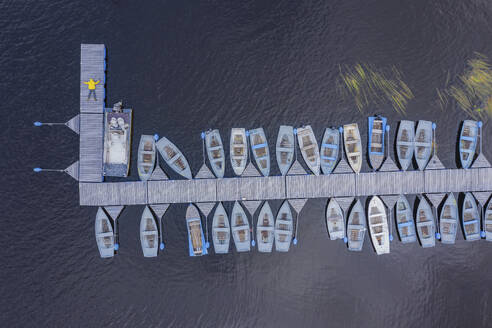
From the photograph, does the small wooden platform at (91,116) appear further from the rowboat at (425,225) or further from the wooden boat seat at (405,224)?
the rowboat at (425,225)

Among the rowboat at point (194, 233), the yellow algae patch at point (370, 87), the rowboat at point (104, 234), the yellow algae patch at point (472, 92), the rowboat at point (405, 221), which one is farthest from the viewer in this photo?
the yellow algae patch at point (472, 92)

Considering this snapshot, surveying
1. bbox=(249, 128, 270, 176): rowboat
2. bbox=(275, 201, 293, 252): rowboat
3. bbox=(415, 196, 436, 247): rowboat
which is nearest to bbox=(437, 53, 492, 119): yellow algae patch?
bbox=(415, 196, 436, 247): rowboat

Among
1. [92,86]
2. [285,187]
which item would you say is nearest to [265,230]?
[285,187]

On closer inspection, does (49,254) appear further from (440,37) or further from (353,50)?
(440,37)

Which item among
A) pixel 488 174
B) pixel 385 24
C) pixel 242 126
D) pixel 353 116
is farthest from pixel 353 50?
pixel 488 174

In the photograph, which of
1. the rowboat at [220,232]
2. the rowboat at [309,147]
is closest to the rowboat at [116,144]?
the rowboat at [220,232]

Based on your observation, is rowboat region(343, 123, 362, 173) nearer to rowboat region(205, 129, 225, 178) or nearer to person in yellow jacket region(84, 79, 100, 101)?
rowboat region(205, 129, 225, 178)
